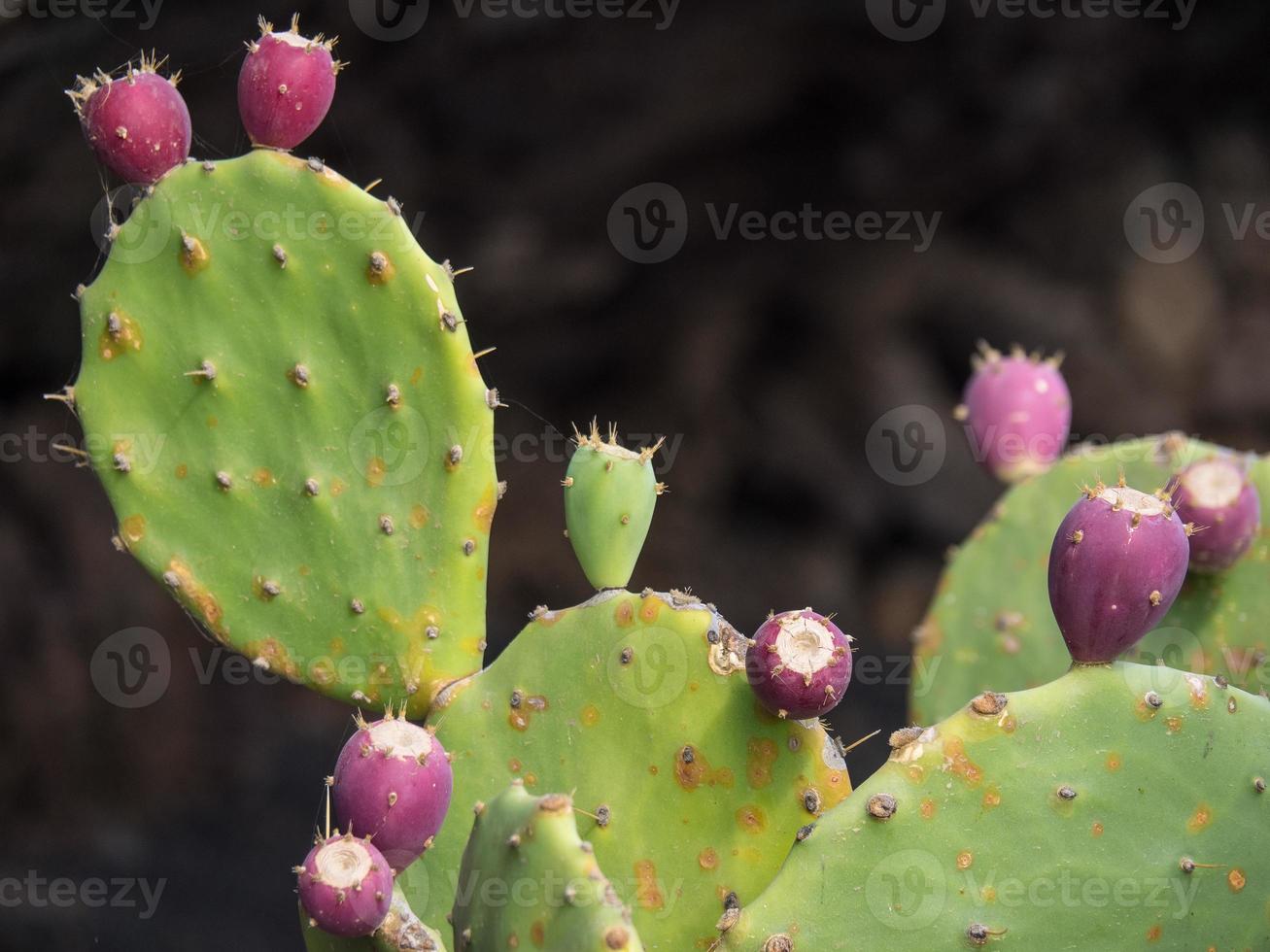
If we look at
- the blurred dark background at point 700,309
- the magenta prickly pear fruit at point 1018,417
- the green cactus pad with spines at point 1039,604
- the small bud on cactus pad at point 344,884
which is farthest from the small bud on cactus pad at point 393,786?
the blurred dark background at point 700,309

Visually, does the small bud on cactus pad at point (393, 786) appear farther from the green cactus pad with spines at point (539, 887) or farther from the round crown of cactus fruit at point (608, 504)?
the round crown of cactus fruit at point (608, 504)

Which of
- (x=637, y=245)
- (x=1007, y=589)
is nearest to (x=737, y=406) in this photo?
(x=637, y=245)

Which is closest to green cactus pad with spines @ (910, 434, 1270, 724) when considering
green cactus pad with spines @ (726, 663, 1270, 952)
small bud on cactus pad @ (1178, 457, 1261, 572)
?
small bud on cactus pad @ (1178, 457, 1261, 572)

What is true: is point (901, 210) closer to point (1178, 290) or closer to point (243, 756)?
point (1178, 290)

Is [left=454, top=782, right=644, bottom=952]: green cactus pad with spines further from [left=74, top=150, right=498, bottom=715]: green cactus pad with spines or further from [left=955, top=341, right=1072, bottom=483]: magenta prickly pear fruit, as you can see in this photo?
[left=955, top=341, right=1072, bottom=483]: magenta prickly pear fruit

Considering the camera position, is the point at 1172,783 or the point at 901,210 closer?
the point at 1172,783
